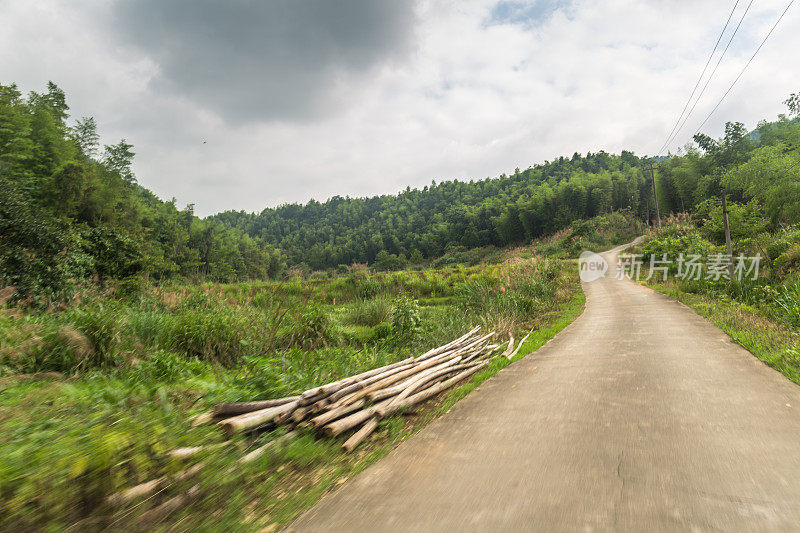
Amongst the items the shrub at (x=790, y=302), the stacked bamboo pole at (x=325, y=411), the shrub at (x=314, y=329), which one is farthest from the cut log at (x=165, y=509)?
the shrub at (x=790, y=302)

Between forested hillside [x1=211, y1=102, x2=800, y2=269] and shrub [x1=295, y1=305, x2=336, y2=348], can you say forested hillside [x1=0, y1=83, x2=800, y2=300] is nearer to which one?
forested hillside [x1=211, y1=102, x2=800, y2=269]

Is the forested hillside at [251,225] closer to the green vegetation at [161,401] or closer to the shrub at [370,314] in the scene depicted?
the green vegetation at [161,401]

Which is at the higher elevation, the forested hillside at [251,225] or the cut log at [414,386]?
the forested hillside at [251,225]

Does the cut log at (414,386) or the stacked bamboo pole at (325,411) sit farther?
the cut log at (414,386)

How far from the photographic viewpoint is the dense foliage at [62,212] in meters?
9.59

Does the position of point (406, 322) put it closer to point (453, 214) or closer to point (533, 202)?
point (533, 202)

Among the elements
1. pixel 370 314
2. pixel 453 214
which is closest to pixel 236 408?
pixel 370 314

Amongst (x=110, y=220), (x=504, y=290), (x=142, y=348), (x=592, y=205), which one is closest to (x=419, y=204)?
(x=592, y=205)

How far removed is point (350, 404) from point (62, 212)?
26.0 metres

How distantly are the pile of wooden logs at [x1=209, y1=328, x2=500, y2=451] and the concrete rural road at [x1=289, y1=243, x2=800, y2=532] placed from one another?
17.3 inches

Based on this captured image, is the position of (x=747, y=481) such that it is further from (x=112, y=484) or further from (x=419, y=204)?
(x=419, y=204)

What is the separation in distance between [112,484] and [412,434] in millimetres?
2481

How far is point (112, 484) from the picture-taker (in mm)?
2066

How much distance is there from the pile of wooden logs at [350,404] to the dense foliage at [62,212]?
9.03m
